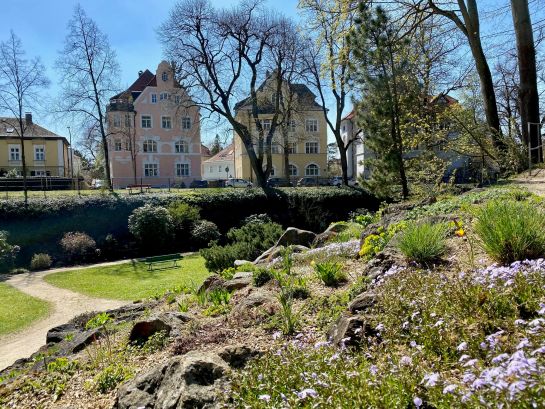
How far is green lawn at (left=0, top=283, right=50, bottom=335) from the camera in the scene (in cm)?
983

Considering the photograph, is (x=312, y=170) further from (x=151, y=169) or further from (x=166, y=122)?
(x=151, y=169)

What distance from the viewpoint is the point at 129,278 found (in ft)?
49.5

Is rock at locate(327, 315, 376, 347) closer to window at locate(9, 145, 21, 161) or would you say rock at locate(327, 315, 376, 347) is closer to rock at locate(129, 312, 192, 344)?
rock at locate(129, 312, 192, 344)

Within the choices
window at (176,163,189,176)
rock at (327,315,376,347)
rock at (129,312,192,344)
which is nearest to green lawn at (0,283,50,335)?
rock at (129,312,192,344)

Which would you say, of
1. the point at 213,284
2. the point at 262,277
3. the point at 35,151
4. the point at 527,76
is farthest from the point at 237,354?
the point at 35,151

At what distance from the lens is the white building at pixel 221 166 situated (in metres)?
66.2

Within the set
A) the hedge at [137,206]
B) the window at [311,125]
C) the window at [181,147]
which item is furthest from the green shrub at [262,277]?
the window at [311,125]

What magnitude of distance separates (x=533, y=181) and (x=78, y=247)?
56.9ft

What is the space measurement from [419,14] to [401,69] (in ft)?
6.32

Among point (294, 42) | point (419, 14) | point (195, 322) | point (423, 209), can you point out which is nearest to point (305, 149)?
point (294, 42)

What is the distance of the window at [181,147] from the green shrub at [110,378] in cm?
4754

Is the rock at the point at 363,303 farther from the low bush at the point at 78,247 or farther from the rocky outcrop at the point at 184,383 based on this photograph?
the low bush at the point at 78,247

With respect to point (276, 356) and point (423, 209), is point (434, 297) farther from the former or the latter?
point (423, 209)

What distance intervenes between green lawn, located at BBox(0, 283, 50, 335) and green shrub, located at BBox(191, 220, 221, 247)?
9472 mm
